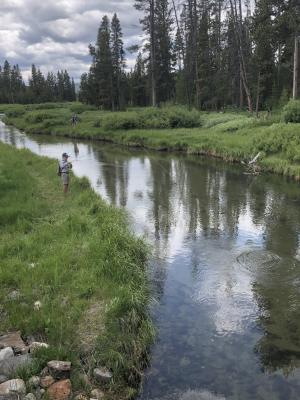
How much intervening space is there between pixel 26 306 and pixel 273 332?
523cm

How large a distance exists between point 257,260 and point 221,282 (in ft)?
7.19

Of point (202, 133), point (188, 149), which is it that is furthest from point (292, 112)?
point (202, 133)

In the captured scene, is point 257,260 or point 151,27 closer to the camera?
point 257,260

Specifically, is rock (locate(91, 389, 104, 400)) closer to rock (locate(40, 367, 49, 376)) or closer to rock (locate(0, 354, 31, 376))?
rock (locate(40, 367, 49, 376))

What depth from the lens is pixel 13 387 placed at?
6445mm

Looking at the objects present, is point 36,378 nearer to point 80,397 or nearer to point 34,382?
point 34,382

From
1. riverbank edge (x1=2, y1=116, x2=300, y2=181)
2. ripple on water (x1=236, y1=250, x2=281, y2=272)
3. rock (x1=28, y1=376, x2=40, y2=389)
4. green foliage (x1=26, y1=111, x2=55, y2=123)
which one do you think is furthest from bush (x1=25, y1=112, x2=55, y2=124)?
rock (x1=28, y1=376, x2=40, y2=389)

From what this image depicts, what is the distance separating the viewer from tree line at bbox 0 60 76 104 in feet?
420

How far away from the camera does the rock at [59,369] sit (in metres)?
6.94

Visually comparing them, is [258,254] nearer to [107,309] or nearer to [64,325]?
Result: [107,309]

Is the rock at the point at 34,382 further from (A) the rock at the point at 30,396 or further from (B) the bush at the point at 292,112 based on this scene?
(B) the bush at the point at 292,112

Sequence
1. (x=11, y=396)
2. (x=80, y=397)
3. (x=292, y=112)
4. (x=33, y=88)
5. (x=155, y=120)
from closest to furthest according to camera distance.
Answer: (x=11, y=396), (x=80, y=397), (x=292, y=112), (x=155, y=120), (x=33, y=88)

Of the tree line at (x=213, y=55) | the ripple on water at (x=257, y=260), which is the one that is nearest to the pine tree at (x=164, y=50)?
the tree line at (x=213, y=55)

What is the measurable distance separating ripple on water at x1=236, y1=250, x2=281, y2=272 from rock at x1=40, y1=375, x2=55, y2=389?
24.4 ft
